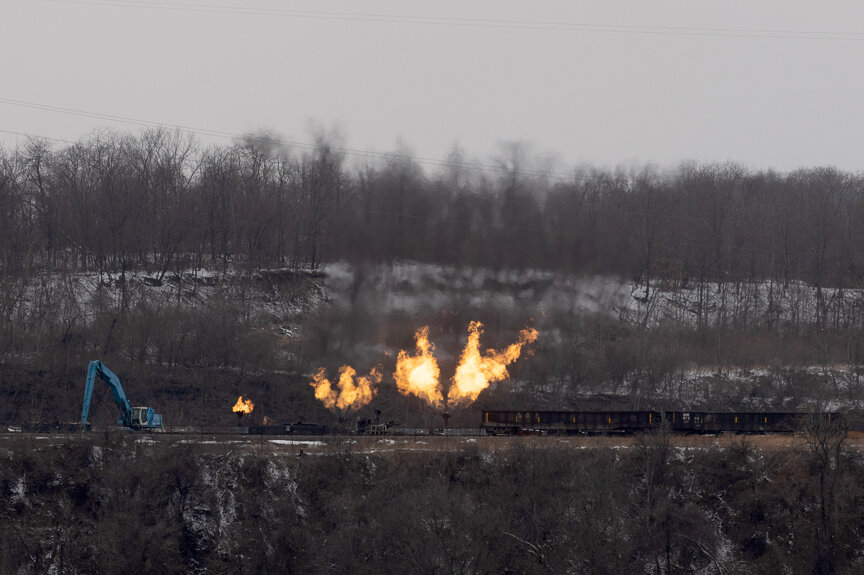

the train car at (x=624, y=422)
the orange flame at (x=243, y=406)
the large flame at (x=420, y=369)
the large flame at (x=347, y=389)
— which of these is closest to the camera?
the train car at (x=624, y=422)

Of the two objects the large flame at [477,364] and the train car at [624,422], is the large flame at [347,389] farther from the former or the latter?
the train car at [624,422]

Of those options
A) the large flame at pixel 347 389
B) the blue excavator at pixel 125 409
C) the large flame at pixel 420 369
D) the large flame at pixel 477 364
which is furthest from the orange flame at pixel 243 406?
the large flame at pixel 477 364

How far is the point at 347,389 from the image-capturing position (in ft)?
209

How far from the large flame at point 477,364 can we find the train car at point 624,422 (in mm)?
2224

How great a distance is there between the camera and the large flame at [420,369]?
2360 inches

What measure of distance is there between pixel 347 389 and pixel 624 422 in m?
18.5

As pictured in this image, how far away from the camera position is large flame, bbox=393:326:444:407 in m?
59.9

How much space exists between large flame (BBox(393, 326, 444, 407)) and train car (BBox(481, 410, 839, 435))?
13.5ft

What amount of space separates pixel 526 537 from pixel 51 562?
2258 centimetres

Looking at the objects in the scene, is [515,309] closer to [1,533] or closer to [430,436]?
[430,436]

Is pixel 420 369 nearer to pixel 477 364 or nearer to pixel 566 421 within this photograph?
pixel 477 364

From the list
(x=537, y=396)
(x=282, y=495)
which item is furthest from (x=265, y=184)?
(x=282, y=495)

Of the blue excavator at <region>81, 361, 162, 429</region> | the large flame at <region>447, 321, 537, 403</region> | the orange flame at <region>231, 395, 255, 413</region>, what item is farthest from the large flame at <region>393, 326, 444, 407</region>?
the blue excavator at <region>81, 361, 162, 429</region>

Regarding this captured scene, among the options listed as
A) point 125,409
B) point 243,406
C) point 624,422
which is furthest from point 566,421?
point 125,409
